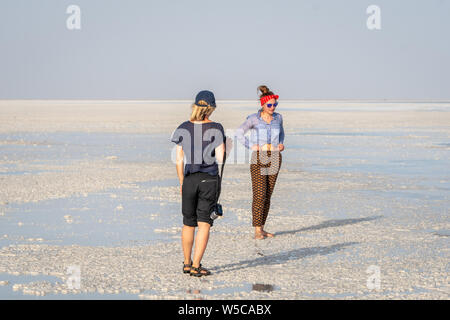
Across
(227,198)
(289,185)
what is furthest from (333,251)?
(289,185)

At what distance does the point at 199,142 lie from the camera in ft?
24.9

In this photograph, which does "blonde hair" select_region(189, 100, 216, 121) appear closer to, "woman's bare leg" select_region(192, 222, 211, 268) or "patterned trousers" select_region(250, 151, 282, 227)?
"woman's bare leg" select_region(192, 222, 211, 268)

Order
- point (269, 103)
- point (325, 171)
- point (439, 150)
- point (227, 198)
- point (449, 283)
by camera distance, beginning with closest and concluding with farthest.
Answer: point (449, 283) → point (269, 103) → point (227, 198) → point (325, 171) → point (439, 150)

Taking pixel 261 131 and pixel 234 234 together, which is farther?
pixel 234 234

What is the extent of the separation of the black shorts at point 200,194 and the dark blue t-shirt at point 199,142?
64 mm

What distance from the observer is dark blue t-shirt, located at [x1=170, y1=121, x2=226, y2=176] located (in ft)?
24.9

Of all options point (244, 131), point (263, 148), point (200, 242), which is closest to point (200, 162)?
point (200, 242)

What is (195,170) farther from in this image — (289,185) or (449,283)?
(289,185)

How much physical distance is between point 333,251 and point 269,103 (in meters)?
1.98

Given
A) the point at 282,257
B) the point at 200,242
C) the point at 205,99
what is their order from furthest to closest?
the point at 282,257
the point at 200,242
the point at 205,99

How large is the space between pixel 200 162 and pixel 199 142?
0.64ft

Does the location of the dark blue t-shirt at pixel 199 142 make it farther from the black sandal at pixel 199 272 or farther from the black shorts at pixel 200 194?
the black sandal at pixel 199 272

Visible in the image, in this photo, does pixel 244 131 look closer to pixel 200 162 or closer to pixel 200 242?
pixel 200 162

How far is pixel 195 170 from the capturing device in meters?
7.62
